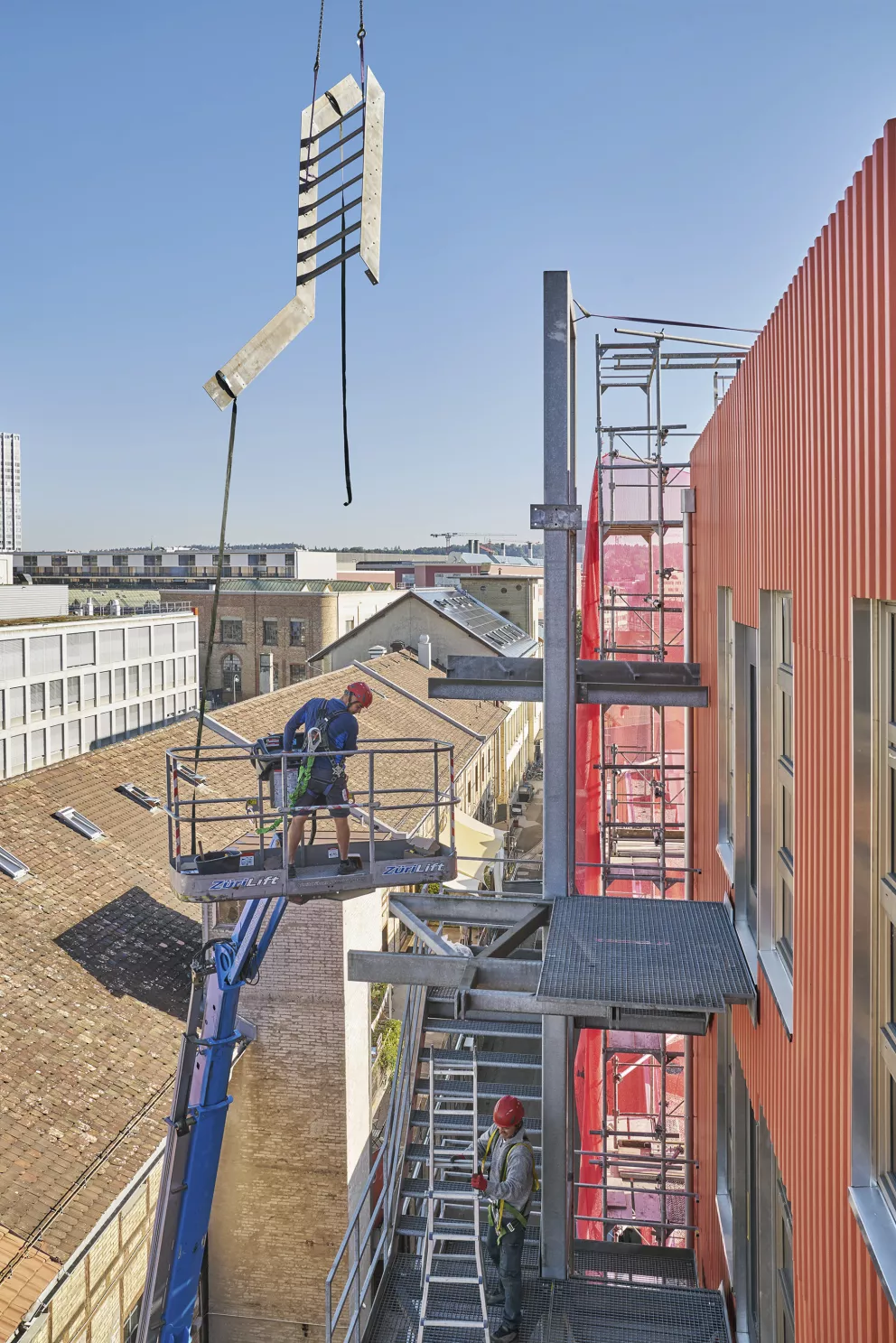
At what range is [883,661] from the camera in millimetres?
3559

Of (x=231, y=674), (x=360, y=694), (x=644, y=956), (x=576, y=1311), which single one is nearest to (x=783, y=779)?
(x=644, y=956)

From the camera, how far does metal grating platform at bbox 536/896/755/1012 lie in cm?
556

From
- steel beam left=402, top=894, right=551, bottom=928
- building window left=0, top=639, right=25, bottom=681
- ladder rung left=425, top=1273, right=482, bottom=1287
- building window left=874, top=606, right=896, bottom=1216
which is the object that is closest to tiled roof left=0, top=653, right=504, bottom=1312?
ladder rung left=425, top=1273, right=482, bottom=1287

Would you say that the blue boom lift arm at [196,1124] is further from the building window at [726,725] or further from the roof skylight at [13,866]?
the roof skylight at [13,866]

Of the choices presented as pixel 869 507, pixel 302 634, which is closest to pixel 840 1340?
pixel 869 507

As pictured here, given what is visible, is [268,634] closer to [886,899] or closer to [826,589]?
[826,589]

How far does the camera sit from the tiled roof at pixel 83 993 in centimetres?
785

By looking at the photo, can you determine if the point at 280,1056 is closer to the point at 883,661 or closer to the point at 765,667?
the point at 765,667

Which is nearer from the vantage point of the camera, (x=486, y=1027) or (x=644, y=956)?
(x=644, y=956)

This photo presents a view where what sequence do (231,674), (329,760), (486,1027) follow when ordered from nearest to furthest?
1. (329,760)
2. (486,1027)
3. (231,674)

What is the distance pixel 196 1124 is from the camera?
7379mm

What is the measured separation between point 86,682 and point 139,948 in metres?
16.7

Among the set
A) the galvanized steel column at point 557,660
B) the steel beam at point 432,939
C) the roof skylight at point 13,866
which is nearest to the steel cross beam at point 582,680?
the galvanized steel column at point 557,660

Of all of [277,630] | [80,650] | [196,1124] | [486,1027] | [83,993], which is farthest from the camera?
[277,630]
